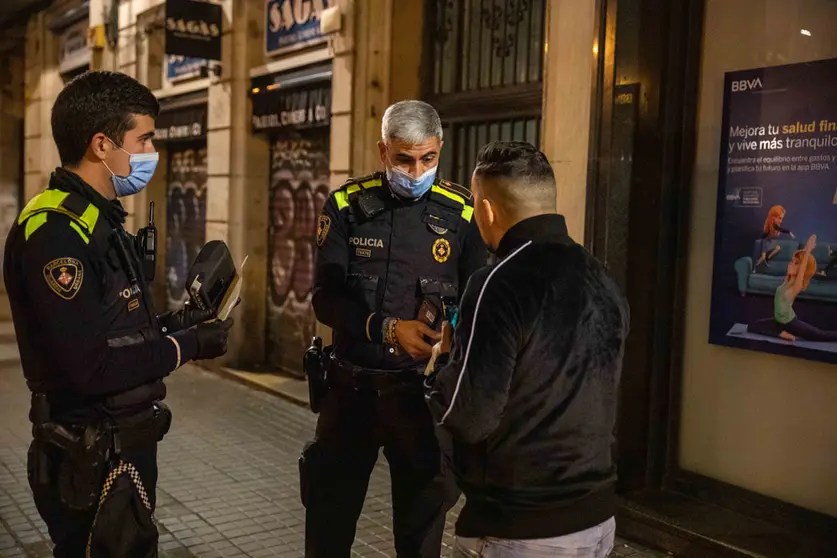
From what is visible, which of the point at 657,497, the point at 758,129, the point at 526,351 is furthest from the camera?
the point at 657,497

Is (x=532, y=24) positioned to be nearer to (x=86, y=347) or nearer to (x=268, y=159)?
(x=268, y=159)

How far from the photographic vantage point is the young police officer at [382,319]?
10.6 feet

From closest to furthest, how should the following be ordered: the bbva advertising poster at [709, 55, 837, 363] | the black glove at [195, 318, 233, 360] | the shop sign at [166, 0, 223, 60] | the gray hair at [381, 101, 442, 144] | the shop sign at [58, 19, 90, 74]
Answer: the black glove at [195, 318, 233, 360] → the gray hair at [381, 101, 442, 144] → the bbva advertising poster at [709, 55, 837, 363] → the shop sign at [166, 0, 223, 60] → the shop sign at [58, 19, 90, 74]

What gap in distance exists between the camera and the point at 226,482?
18.5 ft

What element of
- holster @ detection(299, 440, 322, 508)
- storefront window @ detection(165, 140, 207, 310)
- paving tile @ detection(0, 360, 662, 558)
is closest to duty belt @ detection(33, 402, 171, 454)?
holster @ detection(299, 440, 322, 508)

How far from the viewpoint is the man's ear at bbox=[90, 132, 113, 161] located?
265 cm

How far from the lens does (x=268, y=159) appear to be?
31.1ft

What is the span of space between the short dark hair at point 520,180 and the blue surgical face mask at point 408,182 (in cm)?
102

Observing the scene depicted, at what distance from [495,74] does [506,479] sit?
5.01 metres

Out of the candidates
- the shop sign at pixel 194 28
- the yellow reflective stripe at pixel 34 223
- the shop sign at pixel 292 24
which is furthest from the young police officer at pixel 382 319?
the shop sign at pixel 194 28

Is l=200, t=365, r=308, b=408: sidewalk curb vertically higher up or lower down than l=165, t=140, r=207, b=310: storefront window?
lower down

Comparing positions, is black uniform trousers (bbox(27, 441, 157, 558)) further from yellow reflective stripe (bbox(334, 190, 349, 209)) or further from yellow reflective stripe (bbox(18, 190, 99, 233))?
yellow reflective stripe (bbox(334, 190, 349, 209))

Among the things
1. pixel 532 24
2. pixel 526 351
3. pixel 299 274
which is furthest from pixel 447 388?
pixel 299 274

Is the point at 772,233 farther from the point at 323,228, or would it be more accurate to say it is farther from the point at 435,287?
the point at 323,228
